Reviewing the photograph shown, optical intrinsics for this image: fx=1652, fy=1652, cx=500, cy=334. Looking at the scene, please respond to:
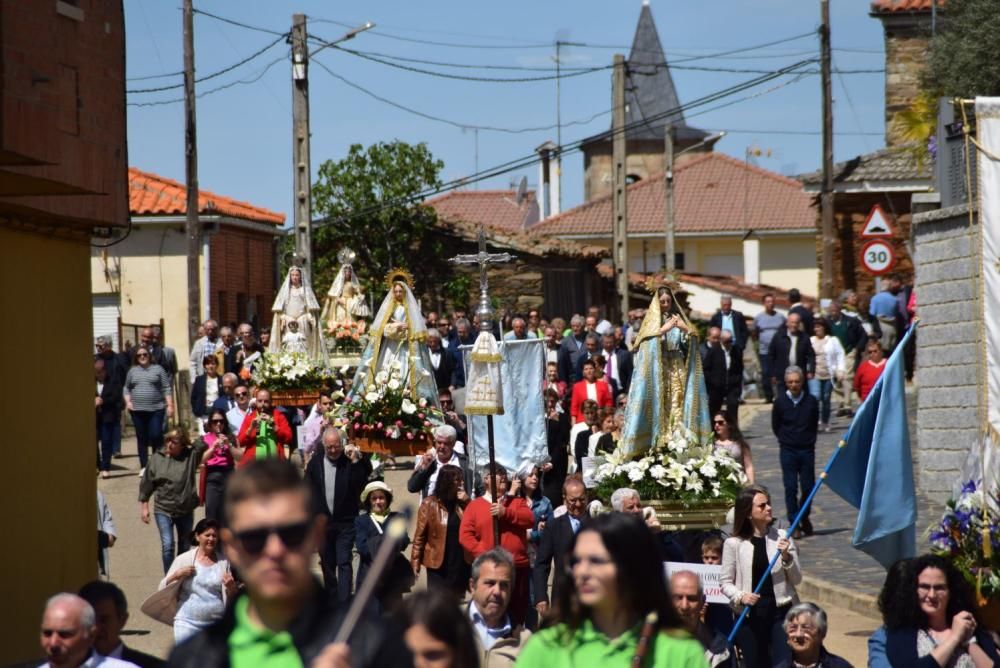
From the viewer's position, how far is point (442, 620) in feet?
13.5

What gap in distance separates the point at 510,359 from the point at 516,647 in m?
10.9

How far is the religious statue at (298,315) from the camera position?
908 inches

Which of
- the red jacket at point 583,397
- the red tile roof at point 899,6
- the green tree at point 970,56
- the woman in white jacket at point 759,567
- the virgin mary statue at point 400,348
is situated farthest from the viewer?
the red tile roof at point 899,6

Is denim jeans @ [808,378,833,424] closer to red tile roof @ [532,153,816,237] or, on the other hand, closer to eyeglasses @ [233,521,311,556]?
eyeglasses @ [233,521,311,556]

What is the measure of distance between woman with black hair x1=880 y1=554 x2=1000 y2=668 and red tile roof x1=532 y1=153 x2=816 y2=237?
53.5 meters

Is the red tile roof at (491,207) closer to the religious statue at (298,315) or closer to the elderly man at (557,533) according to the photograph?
the religious statue at (298,315)

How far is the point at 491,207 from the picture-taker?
246 ft

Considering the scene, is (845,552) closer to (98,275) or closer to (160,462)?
(160,462)

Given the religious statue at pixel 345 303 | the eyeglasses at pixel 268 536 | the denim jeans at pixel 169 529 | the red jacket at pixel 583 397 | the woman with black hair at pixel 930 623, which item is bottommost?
the denim jeans at pixel 169 529

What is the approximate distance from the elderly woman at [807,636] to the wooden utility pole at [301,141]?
798 inches

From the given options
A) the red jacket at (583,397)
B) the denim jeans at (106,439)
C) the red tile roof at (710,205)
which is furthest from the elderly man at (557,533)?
the red tile roof at (710,205)

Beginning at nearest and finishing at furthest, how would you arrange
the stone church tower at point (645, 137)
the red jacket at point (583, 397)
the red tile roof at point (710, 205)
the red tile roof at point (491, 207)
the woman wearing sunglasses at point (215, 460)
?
1. the woman wearing sunglasses at point (215, 460)
2. the red jacket at point (583, 397)
3. the red tile roof at point (710, 205)
4. the red tile roof at point (491, 207)
5. the stone church tower at point (645, 137)

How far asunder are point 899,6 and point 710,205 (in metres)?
27.9

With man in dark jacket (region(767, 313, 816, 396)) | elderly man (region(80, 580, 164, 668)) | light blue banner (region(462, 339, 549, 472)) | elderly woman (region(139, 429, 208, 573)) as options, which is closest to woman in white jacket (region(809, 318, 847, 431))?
man in dark jacket (region(767, 313, 816, 396))
